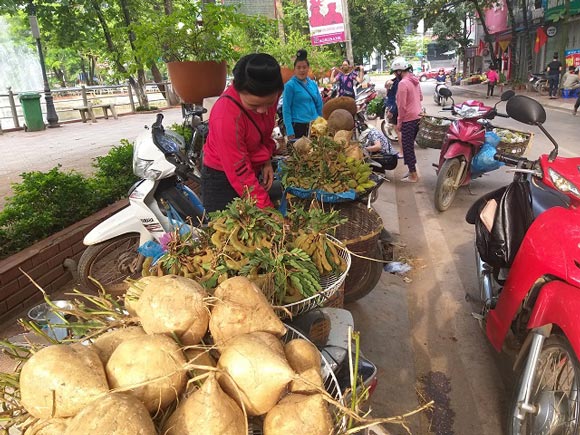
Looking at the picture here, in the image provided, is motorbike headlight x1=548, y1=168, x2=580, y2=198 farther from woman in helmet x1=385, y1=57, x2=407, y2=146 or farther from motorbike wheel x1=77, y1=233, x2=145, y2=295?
woman in helmet x1=385, y1=57, x2=407, y2=146

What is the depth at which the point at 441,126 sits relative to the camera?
6.57 metres

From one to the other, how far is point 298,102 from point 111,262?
3.31 meters

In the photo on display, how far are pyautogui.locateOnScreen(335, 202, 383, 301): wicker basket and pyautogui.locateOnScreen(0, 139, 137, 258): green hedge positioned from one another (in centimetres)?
248

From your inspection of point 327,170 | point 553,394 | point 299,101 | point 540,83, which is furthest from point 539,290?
point 540,83

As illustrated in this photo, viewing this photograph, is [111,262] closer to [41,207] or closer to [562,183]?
[41,207]

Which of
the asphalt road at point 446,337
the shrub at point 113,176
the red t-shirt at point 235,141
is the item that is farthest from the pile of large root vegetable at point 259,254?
the shrub at point 113,176

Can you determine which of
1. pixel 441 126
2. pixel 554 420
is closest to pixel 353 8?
pixel 441 126

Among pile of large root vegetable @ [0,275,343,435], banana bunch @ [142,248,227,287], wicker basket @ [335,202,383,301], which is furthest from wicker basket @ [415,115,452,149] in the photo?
pile of large root vegetable @ [0,275,343,435]

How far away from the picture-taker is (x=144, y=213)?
3416mm

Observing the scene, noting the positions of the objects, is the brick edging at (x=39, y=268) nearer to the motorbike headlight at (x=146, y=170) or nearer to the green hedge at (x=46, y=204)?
the green hedge at (x=46, y=204)

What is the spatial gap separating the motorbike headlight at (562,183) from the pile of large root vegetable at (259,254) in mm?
1130

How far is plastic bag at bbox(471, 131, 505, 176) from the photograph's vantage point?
5.63m

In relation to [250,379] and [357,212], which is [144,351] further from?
[357,212]

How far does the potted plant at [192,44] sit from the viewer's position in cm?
506
